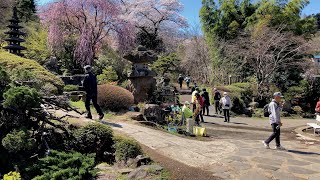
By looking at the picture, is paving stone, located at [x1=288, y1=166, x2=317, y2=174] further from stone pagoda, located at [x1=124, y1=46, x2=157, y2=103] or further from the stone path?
stone pagoda, located at [x1=124, y1=46, x2=157, y2=103]

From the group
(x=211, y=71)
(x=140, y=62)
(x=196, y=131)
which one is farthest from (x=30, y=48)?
(x=196, y=131)

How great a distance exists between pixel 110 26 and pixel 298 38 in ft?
43.8

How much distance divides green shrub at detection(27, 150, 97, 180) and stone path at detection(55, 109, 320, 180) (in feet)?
6.39

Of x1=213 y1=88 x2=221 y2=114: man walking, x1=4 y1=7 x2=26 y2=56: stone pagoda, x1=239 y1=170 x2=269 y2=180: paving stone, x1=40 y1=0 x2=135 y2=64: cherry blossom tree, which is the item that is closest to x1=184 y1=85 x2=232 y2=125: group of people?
x1=213 y1=88 x2=221 y2=114: man walking

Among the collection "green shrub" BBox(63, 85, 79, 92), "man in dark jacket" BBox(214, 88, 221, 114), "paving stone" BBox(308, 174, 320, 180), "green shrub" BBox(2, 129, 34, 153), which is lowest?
"paving stone" BBox(308, 174, 320, 180)

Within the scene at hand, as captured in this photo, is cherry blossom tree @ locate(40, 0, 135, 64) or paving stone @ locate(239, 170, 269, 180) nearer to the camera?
paving stone @ locate(239, 170, 269, 180)

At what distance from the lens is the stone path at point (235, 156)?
240 inches

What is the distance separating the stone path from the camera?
6086 millimetres

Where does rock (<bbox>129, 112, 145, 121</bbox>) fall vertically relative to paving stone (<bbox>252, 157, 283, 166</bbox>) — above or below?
above

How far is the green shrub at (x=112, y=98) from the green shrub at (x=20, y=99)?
18.0 ft

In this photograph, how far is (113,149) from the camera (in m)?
7.39

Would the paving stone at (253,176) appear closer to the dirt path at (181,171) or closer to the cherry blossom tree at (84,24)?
the dirt path at (181,171)

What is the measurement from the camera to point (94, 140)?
7441mm

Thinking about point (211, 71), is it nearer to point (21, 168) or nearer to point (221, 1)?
point (221, 1)
